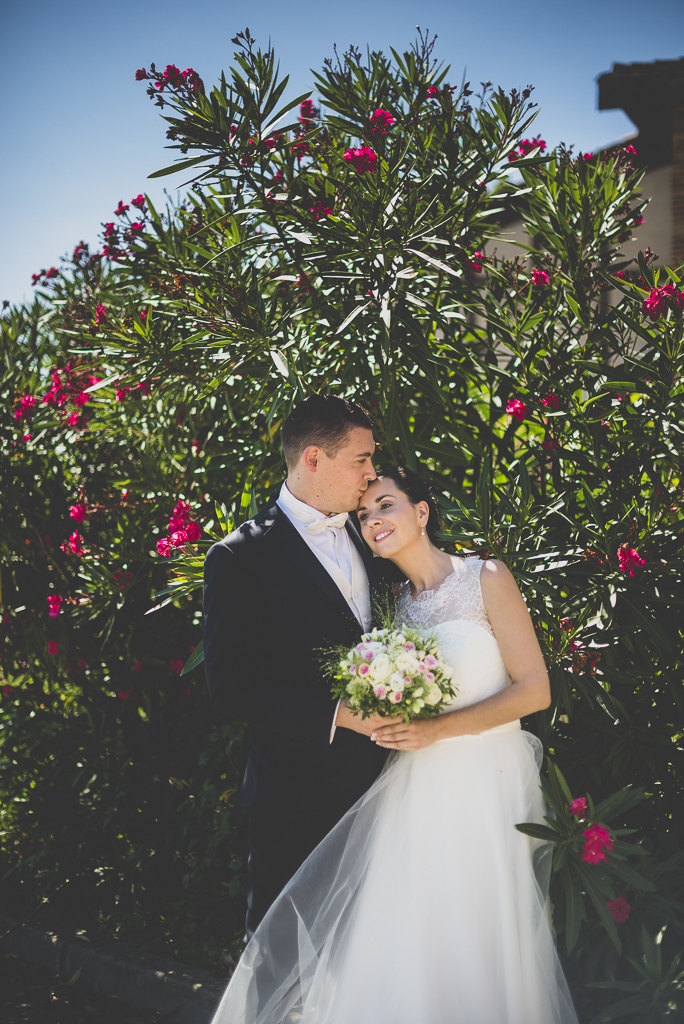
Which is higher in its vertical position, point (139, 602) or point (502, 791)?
point (139, 602)

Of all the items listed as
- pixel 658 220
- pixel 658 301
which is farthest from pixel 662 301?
pixel 658 220

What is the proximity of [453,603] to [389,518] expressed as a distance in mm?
342

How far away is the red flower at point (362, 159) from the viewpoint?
268 centimetres

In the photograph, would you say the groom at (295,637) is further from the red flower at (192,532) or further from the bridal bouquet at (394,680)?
the red flower at (192,532)

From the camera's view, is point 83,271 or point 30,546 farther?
point 83,271

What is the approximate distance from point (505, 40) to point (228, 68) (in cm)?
159

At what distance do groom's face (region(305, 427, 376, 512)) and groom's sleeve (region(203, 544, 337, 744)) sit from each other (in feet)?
1.10

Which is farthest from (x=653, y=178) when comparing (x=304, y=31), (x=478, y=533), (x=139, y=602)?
(x=139, y=602)

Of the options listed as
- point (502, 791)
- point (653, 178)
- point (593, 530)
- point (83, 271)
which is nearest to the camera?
point (502, 791)

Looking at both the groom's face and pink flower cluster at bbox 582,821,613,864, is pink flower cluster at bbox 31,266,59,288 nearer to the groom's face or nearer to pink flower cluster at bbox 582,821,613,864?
the groom's face

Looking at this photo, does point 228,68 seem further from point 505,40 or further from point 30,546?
point 30,546

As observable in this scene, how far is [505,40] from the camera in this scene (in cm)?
349

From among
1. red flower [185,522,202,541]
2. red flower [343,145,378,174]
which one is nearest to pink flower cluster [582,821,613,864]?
red flower [185,522,202,541]

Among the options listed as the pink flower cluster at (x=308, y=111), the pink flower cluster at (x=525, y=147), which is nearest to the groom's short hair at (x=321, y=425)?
the pink flower cluster at (x=525, y=147)
